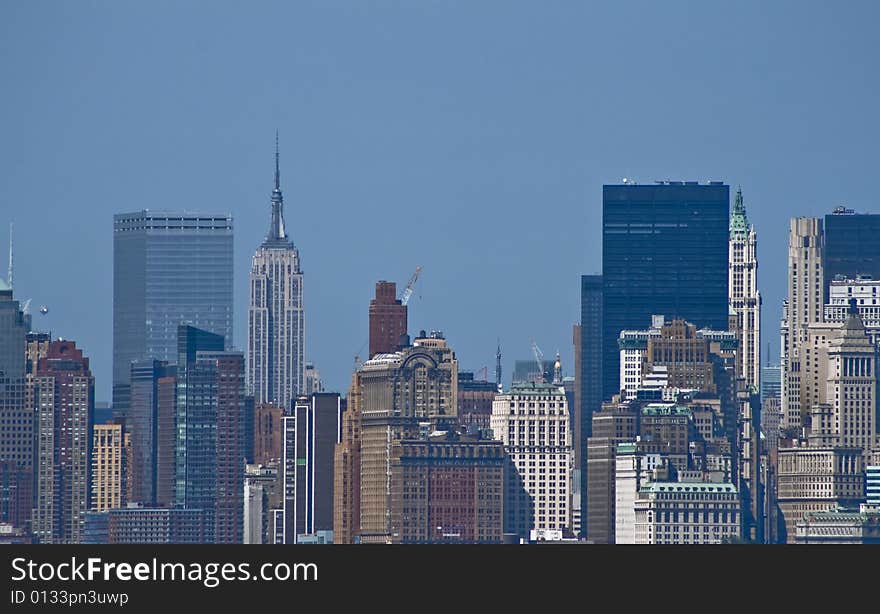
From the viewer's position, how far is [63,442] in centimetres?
10725

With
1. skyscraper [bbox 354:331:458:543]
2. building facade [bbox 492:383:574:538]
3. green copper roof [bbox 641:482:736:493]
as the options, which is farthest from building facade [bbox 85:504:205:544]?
green copper roof [bbox 641:482:736:493]

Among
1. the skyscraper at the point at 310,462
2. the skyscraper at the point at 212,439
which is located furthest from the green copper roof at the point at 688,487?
the skyscraper at the point at 212,439

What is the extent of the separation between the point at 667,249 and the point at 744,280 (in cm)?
454

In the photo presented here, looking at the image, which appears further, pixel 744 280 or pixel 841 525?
pixel 744 280

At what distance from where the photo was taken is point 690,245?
132 m

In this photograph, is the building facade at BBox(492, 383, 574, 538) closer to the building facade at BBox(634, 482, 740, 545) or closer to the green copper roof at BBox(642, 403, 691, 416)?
the green copper roof at BBox(642, 403, 691, 416)

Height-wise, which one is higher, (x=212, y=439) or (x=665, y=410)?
(x=665, y=410)

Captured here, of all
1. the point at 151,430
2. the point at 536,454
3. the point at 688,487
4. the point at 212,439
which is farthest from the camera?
the point at 151,430

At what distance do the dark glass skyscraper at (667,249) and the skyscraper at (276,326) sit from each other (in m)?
19.1

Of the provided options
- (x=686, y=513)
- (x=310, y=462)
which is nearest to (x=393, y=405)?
(x=310, y=462)

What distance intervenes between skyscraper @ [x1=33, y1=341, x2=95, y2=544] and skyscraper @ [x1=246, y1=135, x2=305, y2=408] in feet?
44.6

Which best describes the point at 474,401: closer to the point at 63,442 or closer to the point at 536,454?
the point at 536,454

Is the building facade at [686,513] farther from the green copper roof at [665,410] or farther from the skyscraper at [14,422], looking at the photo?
the skyscraper at [14,422]

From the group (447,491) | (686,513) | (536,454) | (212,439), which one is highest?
(212,439)
